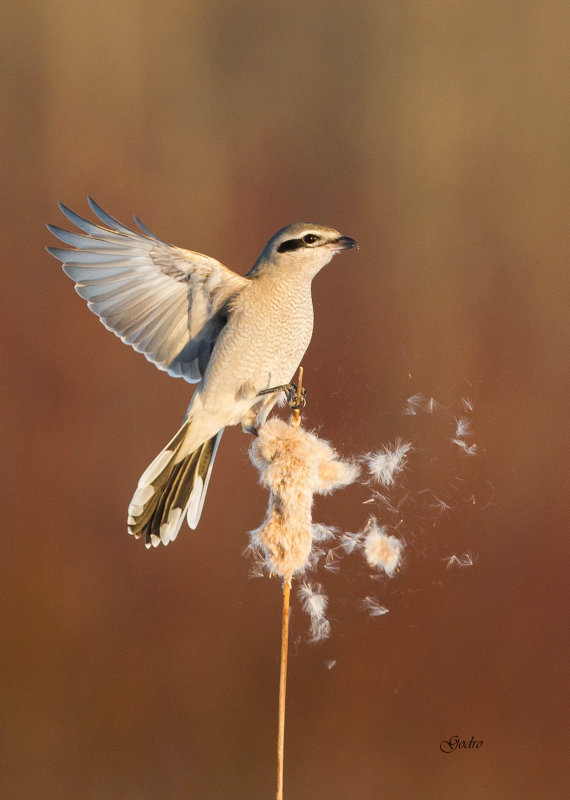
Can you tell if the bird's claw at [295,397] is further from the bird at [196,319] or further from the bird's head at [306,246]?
the bird's head at [306,246]

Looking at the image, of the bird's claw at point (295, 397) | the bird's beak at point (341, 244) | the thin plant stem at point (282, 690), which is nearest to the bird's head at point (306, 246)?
the bird's beak at point (341, 244)

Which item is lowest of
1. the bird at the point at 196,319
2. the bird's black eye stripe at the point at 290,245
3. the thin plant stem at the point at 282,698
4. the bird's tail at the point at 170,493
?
the thin plant stem at the point at 282,698

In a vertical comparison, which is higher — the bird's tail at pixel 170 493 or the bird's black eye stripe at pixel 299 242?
the bird's black eye stripe at pixel 299 242

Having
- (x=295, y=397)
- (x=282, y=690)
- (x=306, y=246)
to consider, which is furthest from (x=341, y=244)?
(x=282, y=690)

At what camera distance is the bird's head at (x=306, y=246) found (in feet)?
5.82

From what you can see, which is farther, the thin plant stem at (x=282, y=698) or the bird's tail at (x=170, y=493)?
the bird's tail at (x=170, y=493)

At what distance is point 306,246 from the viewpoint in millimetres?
1777

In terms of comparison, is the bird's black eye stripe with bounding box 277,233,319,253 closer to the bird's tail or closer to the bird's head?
the bird's head

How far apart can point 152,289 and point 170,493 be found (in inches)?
18.5

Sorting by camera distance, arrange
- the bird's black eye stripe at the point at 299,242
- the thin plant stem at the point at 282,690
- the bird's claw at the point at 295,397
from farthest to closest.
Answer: the bird's black eye stripe at the point at 299,242 < the bird's claw at the point at 295,397 < the thin plant stem at the point at 282,690

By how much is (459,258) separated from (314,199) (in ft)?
2.00

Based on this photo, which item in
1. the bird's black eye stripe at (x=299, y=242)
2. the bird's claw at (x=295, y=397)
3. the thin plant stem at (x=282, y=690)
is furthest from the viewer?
the bird's black eye stripe at (x=299, y=242)

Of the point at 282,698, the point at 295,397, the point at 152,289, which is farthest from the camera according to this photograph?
the point at 152,289

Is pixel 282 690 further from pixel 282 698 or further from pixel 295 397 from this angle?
pixel 295 397
